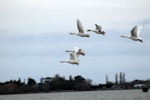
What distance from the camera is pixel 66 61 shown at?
64.4m

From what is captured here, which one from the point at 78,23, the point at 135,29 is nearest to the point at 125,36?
the point at 135,29

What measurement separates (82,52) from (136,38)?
5811 mm

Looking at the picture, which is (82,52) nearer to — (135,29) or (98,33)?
(98,33)

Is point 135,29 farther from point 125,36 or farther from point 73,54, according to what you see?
point 73,54

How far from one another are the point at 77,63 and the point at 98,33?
14.6 ft

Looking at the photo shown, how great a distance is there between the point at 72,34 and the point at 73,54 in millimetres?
3080

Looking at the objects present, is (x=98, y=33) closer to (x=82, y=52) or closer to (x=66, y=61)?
(x=82, y=52)

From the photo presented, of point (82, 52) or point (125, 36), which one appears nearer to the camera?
point (82, 52)

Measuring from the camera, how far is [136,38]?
60281 mm

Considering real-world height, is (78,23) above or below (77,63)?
above

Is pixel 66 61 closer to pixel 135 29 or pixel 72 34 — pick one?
pixel 72 34

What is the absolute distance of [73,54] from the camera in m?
64.8

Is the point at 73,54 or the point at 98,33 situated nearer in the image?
the point at 98,33

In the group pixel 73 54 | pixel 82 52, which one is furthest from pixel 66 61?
pixel 82 52
